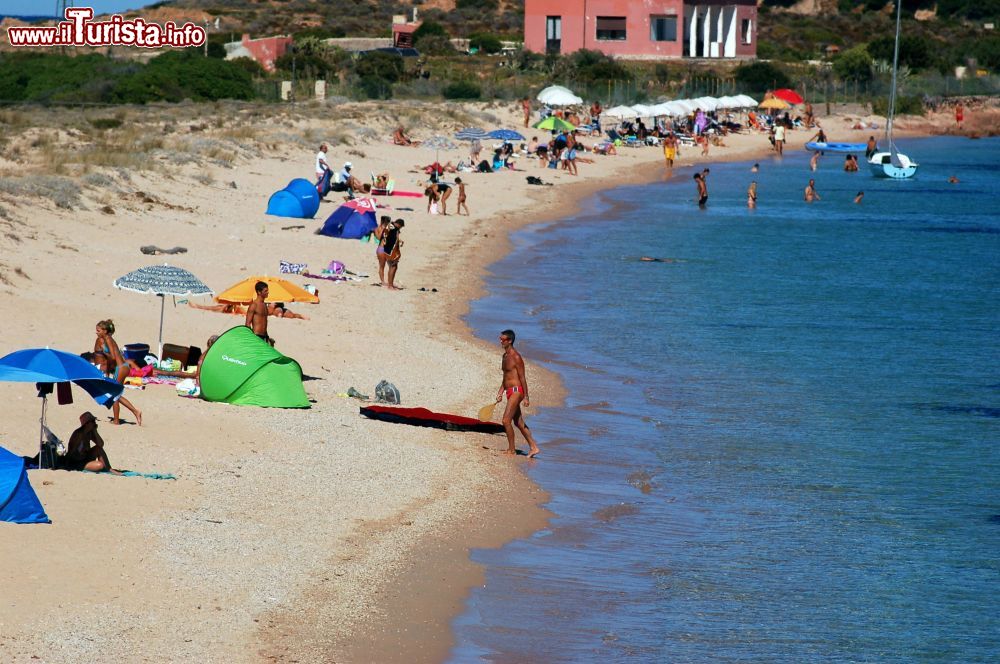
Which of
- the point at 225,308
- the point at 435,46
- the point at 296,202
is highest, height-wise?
the point at 435,46

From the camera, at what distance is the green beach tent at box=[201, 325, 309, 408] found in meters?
15.9

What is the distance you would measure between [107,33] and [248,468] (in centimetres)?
6377

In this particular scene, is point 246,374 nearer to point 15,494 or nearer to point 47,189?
point 15,494

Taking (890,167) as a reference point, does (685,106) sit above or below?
above

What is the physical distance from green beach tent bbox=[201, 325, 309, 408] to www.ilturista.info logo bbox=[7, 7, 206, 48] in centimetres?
4831

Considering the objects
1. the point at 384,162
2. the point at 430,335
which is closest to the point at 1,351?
the point at 430,335

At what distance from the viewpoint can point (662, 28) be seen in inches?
3551

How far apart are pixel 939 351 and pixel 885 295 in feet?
23.1

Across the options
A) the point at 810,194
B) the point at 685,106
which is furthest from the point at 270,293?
the point at 685,106

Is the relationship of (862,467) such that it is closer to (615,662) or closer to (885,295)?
(615,662)

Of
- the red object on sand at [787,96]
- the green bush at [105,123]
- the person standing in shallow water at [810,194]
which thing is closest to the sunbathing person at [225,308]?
the green bush at [105,123]

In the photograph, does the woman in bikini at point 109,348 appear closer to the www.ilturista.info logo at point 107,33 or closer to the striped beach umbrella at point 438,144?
the striped beach umbrella at point 438,144

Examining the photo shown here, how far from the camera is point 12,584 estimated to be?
378 inches

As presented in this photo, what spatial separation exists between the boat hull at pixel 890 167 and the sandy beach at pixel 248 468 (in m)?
32.5
